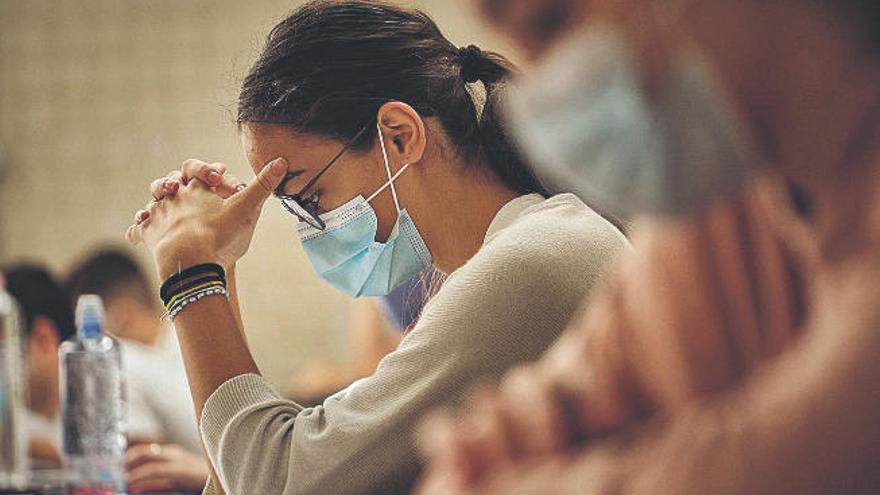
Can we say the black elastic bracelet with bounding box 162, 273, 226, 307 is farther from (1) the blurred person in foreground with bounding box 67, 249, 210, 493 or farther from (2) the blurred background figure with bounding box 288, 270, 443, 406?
(2) the blurred background figure with bounding box 288, 270, 443, 406

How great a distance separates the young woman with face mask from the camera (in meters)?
1.31

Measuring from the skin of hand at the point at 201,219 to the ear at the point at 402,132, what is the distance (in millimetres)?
136

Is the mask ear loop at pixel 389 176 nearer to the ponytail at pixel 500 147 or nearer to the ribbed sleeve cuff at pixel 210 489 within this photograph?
the ponytail at pixel 500 147

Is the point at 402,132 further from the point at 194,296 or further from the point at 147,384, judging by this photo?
the point at 147,384

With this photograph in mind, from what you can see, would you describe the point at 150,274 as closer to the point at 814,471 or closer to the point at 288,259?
the point at 288,259

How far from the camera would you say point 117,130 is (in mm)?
5309

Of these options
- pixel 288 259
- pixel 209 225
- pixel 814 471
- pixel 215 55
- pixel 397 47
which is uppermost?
pixel 215 55

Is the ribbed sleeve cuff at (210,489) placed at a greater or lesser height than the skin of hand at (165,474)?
lesser

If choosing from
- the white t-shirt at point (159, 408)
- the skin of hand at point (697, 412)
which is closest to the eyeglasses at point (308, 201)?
the skin of hand at point (697, 412)

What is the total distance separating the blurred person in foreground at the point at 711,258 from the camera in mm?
373

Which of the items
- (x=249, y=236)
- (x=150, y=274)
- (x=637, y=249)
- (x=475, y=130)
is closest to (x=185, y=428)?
(x=249, y=236)

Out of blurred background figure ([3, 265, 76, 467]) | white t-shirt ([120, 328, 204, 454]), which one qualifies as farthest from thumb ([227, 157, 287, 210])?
blurred background figure ([3, 265, 76, 467])

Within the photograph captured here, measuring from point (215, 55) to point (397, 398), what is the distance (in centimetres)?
409

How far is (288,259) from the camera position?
4949 mm
